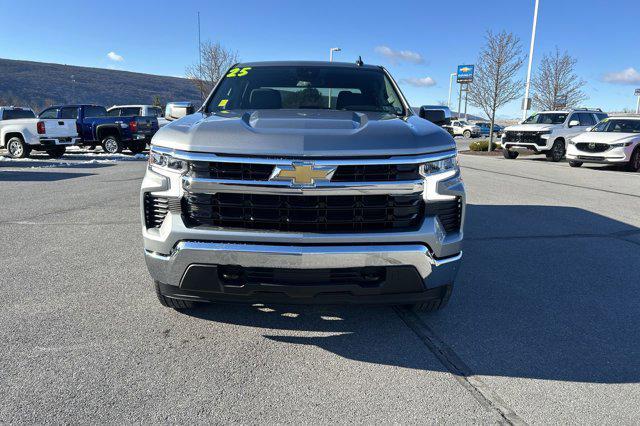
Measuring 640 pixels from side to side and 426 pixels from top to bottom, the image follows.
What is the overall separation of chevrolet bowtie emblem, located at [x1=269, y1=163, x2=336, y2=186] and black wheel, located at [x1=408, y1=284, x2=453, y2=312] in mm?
1145

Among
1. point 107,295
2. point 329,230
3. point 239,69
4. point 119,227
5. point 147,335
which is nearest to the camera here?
point 329,230

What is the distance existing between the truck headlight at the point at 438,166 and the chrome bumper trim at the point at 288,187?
0.47 ft

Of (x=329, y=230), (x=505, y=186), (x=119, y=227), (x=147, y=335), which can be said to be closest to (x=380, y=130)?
(x=329, y=230)

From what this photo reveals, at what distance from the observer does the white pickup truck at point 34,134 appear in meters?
15.4

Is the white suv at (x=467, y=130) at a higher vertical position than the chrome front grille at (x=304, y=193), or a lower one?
higher

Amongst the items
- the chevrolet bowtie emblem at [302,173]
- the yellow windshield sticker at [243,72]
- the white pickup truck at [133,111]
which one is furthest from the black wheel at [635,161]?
the white pickup truck at [133,111]

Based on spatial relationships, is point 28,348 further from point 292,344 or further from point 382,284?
point 382,284

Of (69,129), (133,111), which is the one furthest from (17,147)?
(133,111)

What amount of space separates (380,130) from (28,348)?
254 centimetres

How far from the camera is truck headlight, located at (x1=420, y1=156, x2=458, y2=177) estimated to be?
106 inches

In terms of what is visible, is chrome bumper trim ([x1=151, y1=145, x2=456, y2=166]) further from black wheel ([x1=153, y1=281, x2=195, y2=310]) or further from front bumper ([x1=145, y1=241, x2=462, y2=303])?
black wheel ([x1=153, y1=281, x2=195, y2=310])

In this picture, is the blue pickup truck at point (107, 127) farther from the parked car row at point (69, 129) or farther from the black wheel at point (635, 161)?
the black wheel at point (635, 161)

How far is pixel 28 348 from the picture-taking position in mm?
2830

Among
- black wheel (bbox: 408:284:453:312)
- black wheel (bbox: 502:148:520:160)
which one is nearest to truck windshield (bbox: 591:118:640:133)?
black wheel (bbox: 502:148:520:160)
